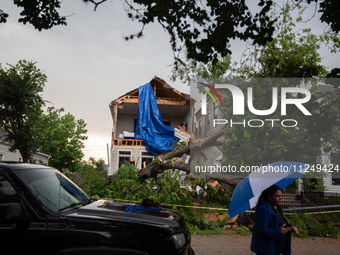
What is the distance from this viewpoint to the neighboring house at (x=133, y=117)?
77.7ft

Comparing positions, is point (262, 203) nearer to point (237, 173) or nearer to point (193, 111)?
point (237, 173)

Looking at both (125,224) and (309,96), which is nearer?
(125,224)

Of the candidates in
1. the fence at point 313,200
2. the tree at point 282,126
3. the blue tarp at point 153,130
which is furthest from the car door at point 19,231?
the blue tarp at point 153,130

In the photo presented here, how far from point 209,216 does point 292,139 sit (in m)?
4.60

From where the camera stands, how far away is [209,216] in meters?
9.91

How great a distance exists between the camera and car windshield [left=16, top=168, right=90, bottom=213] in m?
2.96

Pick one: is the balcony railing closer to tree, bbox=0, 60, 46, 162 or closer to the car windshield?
tree, bbox=0, 60, 46, 162

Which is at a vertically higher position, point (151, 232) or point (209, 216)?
point (151, 232)

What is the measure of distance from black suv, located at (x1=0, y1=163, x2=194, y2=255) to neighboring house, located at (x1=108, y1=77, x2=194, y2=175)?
1983 centimetres

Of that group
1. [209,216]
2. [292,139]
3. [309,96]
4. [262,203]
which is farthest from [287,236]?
[309,96]

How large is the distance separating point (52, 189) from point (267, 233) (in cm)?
269

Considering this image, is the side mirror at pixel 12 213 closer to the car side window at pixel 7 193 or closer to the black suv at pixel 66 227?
the black suv at pixel 66 227

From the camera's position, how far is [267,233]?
11.0 feet

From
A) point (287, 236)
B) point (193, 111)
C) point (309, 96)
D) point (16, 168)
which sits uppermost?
point (193, 111)
